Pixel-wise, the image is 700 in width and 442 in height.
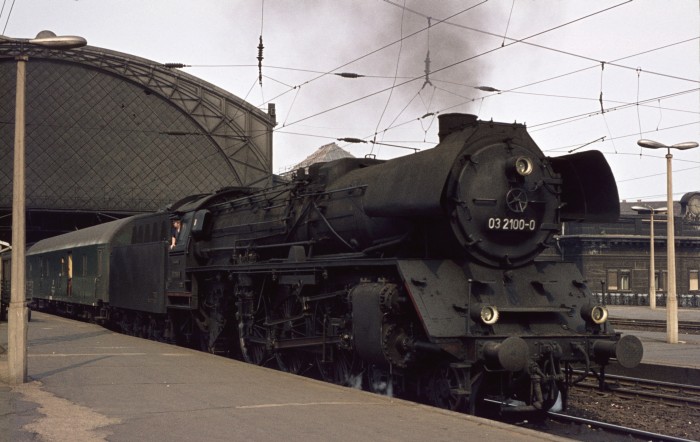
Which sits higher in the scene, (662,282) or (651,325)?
(662,282)

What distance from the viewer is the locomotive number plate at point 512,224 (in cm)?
950

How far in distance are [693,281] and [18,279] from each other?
4696cm

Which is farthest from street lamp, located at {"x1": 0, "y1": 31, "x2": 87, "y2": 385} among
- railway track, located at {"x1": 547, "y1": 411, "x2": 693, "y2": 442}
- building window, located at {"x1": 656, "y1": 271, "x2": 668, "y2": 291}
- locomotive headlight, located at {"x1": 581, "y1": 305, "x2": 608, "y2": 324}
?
building window, located at {"x1": 656, "y1": 271, "x2": 668, "y2": 291}

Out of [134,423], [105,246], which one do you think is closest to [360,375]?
[134,423]

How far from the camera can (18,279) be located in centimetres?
991

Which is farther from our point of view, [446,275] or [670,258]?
[670,258]

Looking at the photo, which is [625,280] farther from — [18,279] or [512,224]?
[18,279]

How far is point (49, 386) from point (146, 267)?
8443 millimetres

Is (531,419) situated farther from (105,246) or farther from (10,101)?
(10,101)

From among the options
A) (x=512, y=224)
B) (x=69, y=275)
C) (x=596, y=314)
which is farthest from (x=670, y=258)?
(x=69, y=275)

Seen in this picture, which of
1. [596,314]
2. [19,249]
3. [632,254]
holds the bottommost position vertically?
[596,314]

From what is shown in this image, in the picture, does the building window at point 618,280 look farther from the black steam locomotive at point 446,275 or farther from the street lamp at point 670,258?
the black steam locomotive at point 446,275

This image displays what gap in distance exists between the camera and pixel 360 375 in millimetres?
10633

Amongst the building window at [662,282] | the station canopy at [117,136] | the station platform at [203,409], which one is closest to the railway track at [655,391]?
the station platform at [203,409]
